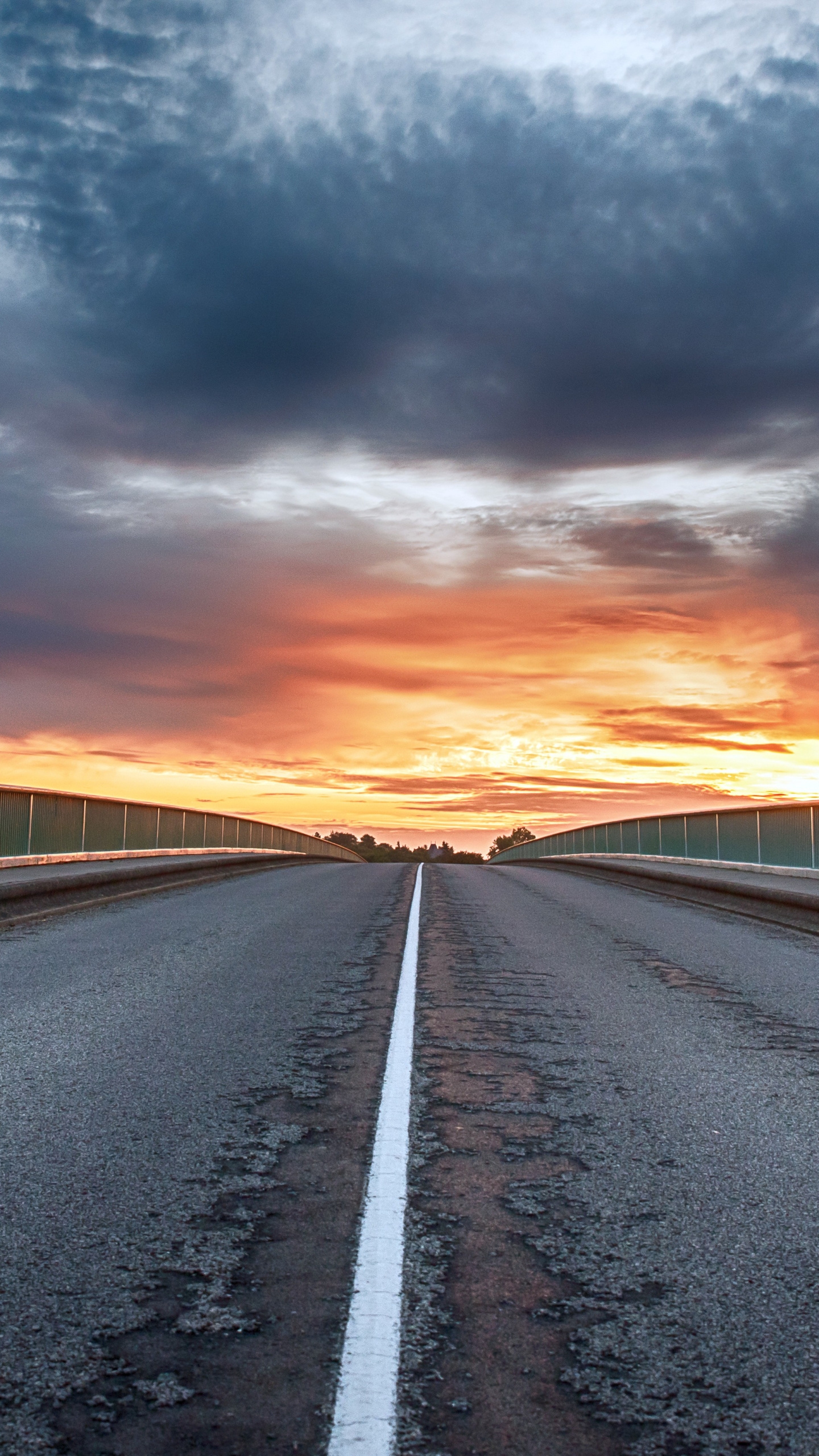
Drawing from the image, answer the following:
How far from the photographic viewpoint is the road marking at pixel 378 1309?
2682 mm

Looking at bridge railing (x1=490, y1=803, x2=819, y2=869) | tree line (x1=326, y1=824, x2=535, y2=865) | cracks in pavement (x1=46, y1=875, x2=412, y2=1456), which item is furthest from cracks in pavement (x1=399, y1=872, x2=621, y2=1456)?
tree line (x1=326, y1=824, x2=535, y2=865)

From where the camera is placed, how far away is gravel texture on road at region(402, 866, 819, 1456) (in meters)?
2.82

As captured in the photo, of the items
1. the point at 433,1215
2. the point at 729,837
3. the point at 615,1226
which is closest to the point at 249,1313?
Result: the point at 433,1215

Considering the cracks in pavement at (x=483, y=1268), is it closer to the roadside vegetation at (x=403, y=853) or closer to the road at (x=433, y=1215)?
the road at (x=433, y=1215)

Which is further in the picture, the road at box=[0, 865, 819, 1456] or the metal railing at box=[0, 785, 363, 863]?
the metal railing at box=[0, 785, 363, 863]

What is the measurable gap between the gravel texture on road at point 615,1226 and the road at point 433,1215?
12 millimetres

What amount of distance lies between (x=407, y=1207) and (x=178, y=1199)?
2.81ft

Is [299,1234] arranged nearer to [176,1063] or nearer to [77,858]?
[176,1063]

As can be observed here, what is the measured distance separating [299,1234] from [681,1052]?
3660mm

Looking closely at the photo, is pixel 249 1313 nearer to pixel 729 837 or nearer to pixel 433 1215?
pixel 433 1215

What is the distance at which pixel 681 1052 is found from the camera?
22.9ft

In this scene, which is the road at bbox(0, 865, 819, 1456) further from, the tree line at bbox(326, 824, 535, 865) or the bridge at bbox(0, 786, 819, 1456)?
the tree line at bbox(326, 824, 535, 865)

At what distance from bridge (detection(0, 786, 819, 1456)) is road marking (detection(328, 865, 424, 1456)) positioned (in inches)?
0.5

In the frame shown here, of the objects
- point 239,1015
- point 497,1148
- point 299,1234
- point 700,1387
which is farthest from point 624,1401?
point 239,1015
